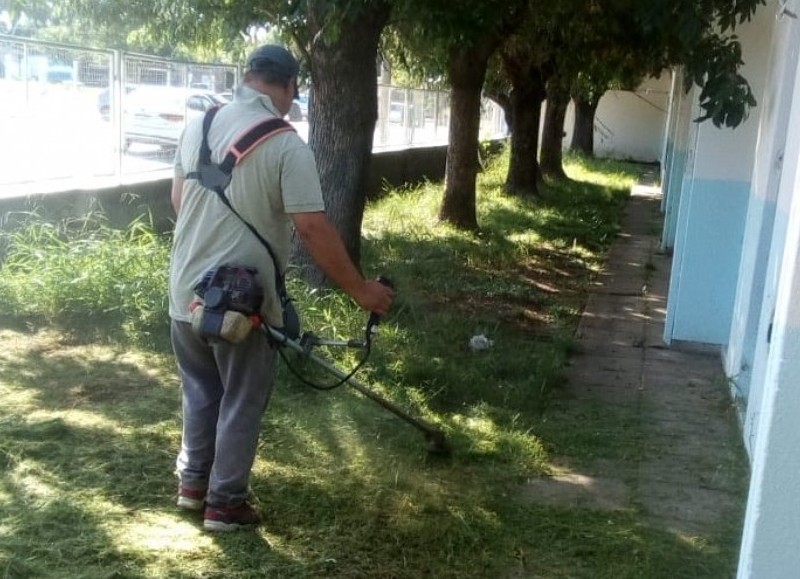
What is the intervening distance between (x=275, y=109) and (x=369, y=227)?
8712 mm

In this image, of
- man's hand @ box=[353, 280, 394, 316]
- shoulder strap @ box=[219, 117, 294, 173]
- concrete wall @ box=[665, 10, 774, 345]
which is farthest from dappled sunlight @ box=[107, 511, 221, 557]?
concrete wall @ box=[665, 10, 774, 345]

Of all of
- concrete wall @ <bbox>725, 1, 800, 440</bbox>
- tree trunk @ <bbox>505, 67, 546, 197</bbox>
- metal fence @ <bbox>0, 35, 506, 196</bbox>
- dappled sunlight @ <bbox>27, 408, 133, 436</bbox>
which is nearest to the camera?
dappled sunlight @ <bbox>27, 408, 133, 436</bbox>

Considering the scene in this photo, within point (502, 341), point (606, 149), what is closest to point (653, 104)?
point (606, 149)

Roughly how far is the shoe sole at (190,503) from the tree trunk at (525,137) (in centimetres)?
1398

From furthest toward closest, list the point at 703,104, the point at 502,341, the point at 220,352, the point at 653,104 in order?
the point at 653,104 < the point at 502,341 < the point at 703,104 < the point at 220,352

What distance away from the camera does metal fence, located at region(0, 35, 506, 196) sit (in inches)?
351

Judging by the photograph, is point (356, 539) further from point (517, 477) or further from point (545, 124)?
point (545, 124)

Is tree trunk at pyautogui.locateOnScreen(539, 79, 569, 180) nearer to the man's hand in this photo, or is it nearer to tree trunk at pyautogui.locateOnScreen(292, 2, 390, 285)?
tree trunk at pyautogui.locateOnScreen(292, 2, 390, 285)

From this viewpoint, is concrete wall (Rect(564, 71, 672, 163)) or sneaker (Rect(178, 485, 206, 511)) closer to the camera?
sneaker (Rect(178, 485, 206, 511))

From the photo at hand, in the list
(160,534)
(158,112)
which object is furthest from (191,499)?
(158,112)

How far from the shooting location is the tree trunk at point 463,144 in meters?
13.2

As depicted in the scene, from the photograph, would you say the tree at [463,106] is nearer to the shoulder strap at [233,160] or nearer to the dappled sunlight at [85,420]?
the dappled sunlight at [85,420]

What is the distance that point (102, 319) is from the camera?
23.4ft

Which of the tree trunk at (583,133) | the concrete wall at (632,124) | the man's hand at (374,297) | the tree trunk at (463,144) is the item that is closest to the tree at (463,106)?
the tree trunk at (463,144)
